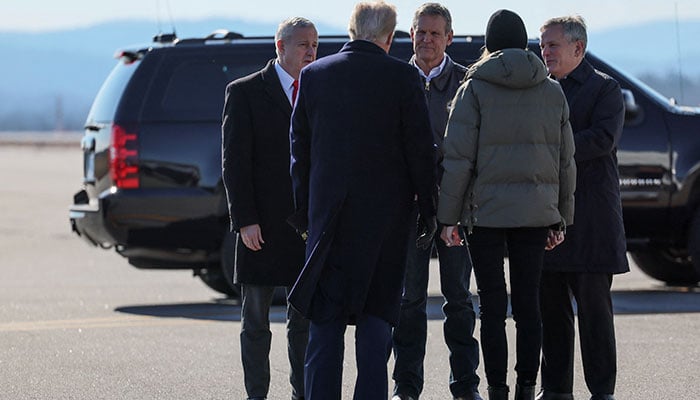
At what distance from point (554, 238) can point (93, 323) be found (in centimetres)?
497

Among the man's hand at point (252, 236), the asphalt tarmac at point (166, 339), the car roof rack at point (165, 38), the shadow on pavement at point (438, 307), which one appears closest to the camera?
the man's hand at point (252, 236)

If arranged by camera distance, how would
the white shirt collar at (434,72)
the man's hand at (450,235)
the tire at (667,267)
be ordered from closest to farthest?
the man's hand at (450,235) < the white shirt collar at (434,72) < the tire at (667,267)

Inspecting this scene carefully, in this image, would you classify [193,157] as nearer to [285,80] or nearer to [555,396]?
[285,80]

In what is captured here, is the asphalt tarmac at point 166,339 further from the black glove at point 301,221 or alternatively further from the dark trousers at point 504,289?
the black glove at point 301,221

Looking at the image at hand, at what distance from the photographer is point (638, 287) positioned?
1343 cm

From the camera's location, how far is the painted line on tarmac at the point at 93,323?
35.0 feet

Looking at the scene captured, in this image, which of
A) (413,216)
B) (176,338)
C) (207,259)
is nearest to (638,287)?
(207,259)

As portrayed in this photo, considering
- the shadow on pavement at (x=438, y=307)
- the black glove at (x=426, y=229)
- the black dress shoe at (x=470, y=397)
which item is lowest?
the shadow on pavement at (x=438, y=307)

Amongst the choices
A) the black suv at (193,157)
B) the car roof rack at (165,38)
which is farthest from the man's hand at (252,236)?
the car roof rack at (165,38)

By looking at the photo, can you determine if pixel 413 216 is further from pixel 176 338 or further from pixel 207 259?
pixel 207 259

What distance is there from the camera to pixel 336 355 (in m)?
6.11

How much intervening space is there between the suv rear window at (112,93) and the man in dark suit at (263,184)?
494cm

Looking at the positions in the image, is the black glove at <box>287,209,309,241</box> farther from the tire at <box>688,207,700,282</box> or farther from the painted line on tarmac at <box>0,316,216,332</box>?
the tire at <box>688,207,700,282</box>

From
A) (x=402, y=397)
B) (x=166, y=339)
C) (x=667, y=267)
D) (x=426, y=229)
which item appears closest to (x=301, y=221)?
(x=426, y=229)
